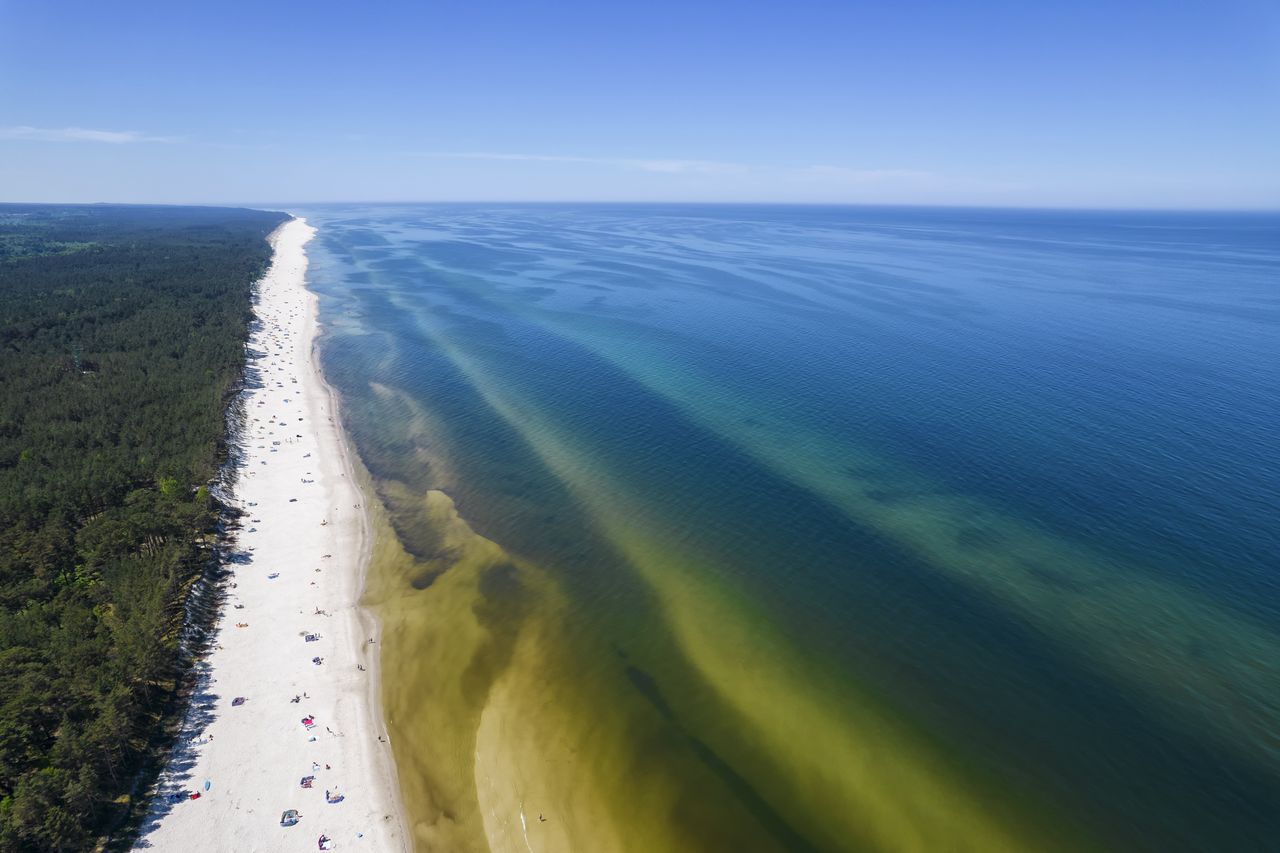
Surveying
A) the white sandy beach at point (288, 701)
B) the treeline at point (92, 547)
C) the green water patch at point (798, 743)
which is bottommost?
the green water patch at point (798, 743)

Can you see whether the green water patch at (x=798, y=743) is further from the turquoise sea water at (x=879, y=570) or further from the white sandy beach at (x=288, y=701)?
the white sandy beach at (x=288, y=701)

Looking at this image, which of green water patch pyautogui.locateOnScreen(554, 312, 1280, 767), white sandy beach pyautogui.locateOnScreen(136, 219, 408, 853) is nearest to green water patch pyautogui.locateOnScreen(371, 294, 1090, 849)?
green water patch pyautogui.locateOnScreen(554, 312, 1280, 767)

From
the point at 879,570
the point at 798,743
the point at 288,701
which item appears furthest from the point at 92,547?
the point at 879,570

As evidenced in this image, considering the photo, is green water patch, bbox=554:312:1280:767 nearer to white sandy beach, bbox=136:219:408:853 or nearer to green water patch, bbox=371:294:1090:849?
green water patch, bbox=371:294:1090:849

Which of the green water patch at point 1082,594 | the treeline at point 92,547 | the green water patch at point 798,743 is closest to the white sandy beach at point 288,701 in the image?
the treeline at point 92,547

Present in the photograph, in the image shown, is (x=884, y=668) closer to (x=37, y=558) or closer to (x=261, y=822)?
(x=261, y=822)

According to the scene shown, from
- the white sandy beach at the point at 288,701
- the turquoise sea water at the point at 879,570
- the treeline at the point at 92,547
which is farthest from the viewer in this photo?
the turquoise sea water at the point at 879,570
